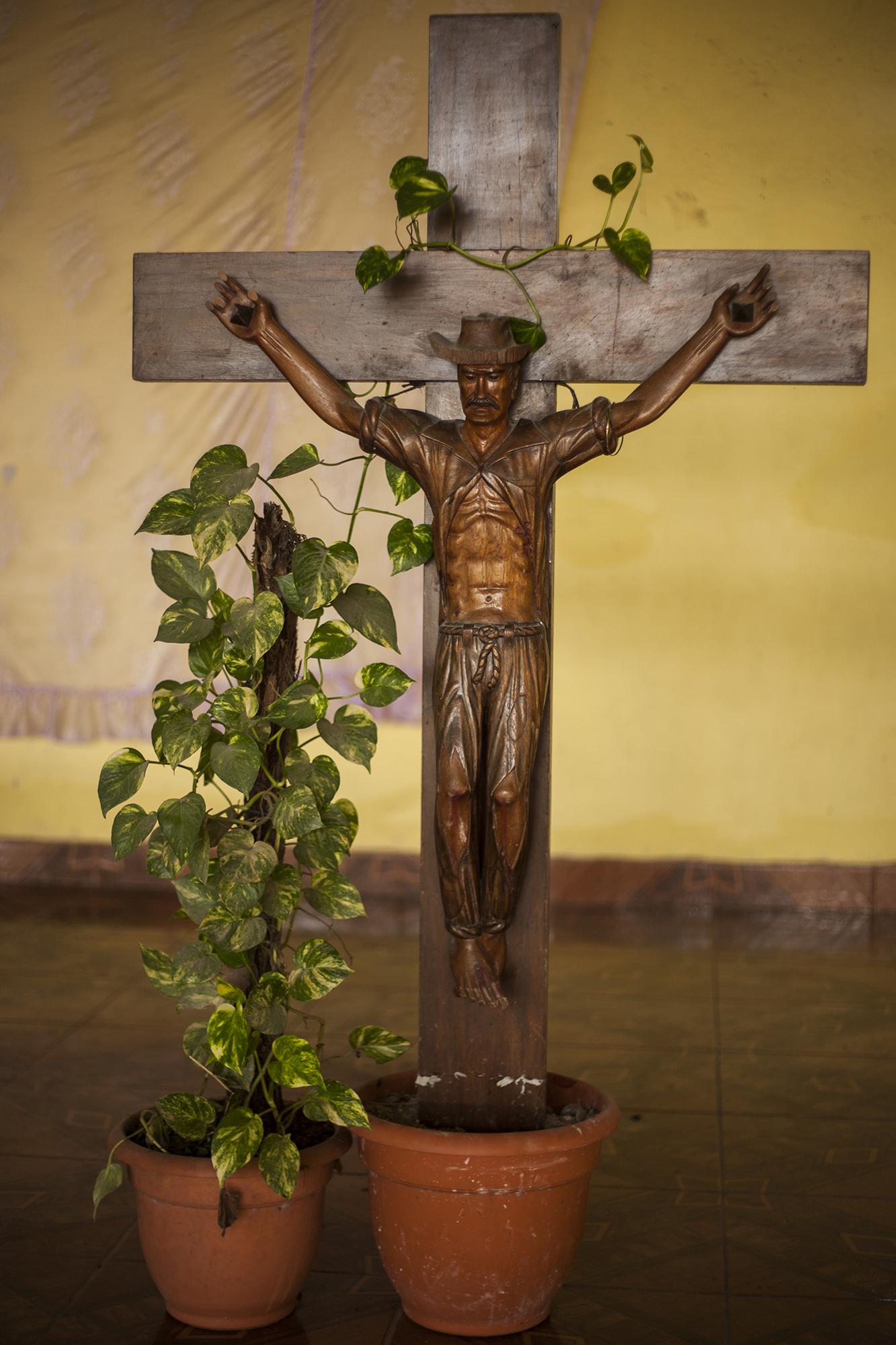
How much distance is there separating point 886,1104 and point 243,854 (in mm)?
2062

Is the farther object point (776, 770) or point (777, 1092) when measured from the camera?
point (776, 770)

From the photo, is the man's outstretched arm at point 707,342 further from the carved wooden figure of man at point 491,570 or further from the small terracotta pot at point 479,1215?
the small terracotta pot at point 479,1215

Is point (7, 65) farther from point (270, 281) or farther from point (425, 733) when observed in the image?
point (425, 733)

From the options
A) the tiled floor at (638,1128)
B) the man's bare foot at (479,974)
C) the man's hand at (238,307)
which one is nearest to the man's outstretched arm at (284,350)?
the man's hand at (238,307)

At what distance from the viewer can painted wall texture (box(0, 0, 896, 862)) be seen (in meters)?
5.57

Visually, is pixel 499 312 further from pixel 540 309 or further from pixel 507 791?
pixel 507 791

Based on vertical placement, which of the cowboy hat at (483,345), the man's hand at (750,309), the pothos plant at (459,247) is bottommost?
the cowboy hat at (483,345)

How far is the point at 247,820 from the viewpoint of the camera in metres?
2.63

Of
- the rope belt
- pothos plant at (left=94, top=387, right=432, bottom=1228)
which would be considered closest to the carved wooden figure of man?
the rope belt

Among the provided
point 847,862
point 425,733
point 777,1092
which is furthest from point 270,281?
point 847,862

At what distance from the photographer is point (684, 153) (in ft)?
18.3

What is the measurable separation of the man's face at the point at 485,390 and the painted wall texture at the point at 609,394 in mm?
3197

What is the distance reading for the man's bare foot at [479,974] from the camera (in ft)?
8.16

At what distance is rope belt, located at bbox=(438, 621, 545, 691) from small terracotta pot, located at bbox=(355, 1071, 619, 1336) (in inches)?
29.7
